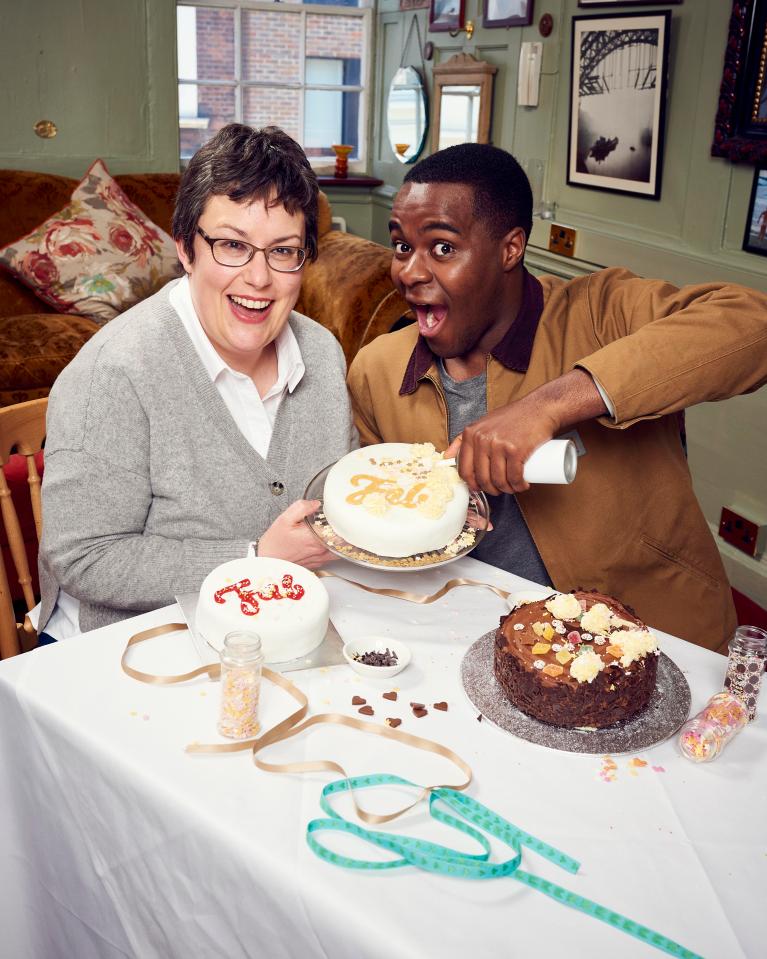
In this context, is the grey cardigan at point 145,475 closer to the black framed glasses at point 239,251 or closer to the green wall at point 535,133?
the black framed glasses at point 239,251

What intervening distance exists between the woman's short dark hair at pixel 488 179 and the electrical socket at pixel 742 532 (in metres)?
1.93

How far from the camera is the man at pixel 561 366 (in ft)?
5.58

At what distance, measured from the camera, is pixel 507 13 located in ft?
14.5

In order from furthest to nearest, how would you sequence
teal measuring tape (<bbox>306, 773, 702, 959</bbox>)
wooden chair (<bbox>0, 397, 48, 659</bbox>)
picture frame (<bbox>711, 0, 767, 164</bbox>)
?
picture frame (<bbox>711, 0, 767, 164</bbox>) → wooden chair (<bbox>0, 397, 48, 659</bbox>) → teal measuring tape (<bbox>306, 773, 702, 959</bbox>)

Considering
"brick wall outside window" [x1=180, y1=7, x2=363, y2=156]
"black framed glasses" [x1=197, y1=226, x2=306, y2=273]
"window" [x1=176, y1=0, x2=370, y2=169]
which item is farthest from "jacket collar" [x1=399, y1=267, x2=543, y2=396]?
"brick wall outside window" [x1=180, y1=7, x2=363, y2=156]

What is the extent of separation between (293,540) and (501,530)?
530 millimetres

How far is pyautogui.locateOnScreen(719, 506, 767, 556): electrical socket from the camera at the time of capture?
331 centimetres

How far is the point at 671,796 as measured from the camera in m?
1.11

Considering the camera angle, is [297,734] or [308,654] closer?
[297,734]

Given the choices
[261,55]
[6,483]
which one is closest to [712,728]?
[6,483]

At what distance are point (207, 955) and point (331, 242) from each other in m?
4.21

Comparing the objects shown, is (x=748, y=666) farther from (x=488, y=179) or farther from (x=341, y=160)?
(x=341, y=160)

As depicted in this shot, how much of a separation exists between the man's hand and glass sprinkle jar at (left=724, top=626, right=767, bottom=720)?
44 cm

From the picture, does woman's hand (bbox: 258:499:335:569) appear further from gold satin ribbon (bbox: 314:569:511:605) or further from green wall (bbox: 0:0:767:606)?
green wall (bbox: 0:0:767:606)
